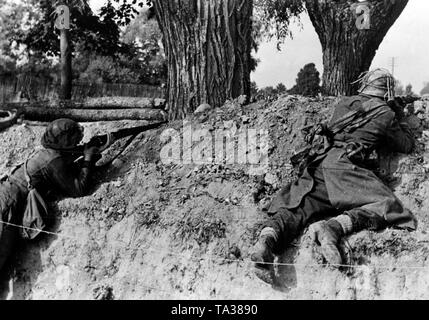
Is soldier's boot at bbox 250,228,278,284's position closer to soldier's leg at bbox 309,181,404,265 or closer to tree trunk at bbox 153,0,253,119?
soldier's leg at bbox 309,181,404,265

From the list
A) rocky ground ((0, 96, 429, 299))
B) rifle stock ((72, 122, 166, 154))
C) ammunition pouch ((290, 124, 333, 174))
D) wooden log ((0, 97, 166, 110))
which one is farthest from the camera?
wooden log ((0, 97, 166, 110))

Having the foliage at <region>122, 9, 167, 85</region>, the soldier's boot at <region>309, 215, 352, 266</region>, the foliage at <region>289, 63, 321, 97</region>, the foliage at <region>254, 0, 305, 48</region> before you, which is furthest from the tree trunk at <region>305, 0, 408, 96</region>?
the foliage at <region>122, 9, 167, 85</region>

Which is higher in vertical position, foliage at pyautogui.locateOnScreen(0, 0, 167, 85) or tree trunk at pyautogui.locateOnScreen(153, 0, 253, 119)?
foliage at pyautogui.locateOnScreen(0, 0, 167, 85)

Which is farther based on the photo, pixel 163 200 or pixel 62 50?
pixel 62 50

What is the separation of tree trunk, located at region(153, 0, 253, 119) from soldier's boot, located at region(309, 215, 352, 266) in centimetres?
276

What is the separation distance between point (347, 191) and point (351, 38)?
6964mm

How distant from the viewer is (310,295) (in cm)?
521

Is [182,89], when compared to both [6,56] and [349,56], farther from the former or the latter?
[6,56]

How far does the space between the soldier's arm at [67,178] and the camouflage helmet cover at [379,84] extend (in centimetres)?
295

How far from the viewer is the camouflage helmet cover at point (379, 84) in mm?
6191

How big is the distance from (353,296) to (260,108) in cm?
276

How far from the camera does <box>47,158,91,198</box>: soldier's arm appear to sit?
21.3 feet

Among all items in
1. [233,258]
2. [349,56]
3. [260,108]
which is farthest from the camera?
[349,56]

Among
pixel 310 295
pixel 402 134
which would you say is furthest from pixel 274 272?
pixel 402 134
